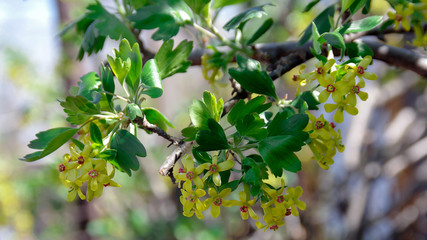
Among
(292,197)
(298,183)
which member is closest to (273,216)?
(292,197)

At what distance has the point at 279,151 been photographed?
1.41ft

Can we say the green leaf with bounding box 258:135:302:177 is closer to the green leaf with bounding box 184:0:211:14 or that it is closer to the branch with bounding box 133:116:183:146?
the branch with bounding box 133:116:183:146

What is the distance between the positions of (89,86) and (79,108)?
0.05 meters

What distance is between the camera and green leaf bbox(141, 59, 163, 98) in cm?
47

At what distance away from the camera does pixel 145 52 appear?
75 centimetres

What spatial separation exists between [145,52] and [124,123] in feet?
0.93

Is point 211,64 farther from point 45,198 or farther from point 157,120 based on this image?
point 45,198

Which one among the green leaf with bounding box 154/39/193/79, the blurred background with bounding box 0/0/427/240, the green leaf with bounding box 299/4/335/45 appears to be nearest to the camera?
the green leaf with bounding box 154/39/193/79

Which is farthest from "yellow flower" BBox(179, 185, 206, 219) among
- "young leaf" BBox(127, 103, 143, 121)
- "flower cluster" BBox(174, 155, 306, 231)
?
"young leaf" BBox(127, 103, 143, 121)

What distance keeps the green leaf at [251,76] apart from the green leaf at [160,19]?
133 millimetres

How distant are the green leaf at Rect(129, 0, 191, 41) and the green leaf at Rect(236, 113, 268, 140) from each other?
0.66ft

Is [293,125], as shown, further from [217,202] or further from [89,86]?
[89,86]

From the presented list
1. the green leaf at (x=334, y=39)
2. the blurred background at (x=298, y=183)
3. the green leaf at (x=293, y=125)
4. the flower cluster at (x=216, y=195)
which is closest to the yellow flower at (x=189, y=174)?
the flower cluster at (x=216, y=195)

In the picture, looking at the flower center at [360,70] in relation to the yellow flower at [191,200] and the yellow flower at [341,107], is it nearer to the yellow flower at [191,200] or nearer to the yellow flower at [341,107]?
the yellow flower at [341,107]
